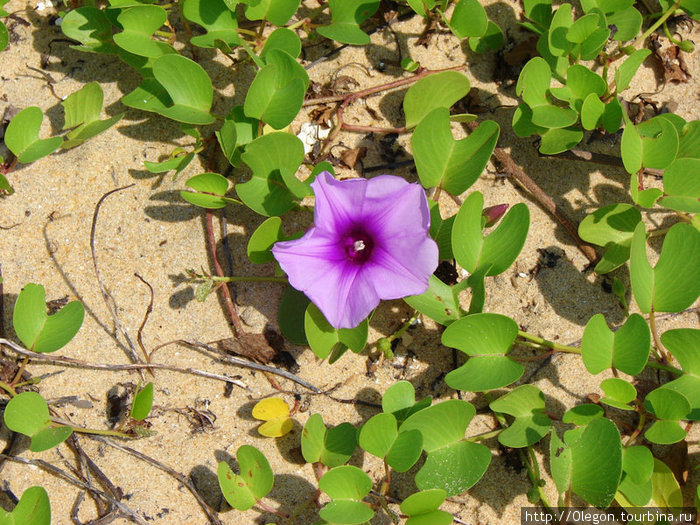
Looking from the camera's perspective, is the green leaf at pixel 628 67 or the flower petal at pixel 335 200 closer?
the flower petal at pixel 335 200

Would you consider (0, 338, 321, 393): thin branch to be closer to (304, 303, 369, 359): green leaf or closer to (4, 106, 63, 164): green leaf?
(304, 303, 369, 359): green leaf

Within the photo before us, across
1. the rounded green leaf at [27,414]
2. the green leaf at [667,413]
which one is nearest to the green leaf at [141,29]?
the rounded green leaf at [27,414]

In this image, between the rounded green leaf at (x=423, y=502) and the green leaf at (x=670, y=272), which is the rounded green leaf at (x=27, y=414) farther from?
the green leaf at (x=670, y=272)

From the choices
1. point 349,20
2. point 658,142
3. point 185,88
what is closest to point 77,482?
point 185,88

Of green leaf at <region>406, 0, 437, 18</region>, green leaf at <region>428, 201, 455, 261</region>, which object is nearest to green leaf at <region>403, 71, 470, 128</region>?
green leaf at <region>406, 0, 437, 18</region>

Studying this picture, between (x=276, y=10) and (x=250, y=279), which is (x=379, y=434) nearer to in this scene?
(x=250, y=279)

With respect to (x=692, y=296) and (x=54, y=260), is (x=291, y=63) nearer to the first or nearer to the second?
(x=54, y=260)

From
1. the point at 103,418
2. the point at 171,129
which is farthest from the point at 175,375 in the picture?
the point at 171,129
